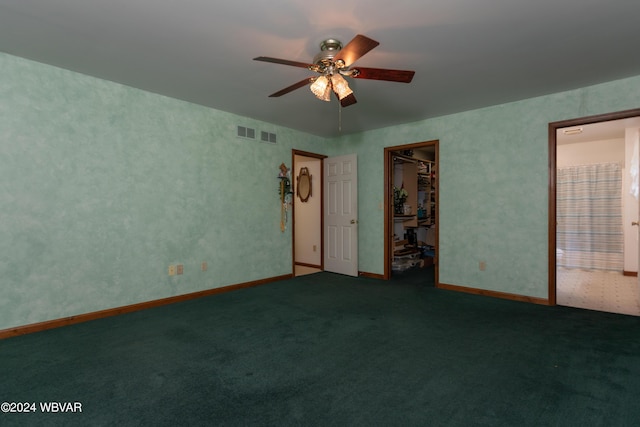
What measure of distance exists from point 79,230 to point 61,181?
0.49m

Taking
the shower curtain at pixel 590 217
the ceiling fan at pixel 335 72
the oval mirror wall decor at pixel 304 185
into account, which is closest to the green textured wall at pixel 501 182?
the oval mirror wall decor at pixel 304 185

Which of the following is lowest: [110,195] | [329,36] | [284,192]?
[110,195]

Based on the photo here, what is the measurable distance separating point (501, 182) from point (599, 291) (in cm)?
214

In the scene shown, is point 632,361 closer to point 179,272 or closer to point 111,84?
point 179,272

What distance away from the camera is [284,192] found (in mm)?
5129

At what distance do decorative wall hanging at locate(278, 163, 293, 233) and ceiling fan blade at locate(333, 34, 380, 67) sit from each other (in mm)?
2968

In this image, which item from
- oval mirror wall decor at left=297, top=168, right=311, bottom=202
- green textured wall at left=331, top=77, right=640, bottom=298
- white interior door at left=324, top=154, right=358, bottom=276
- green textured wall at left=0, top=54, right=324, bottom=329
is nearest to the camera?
green textured wall at left=0, top=54, right=324, bottom=329

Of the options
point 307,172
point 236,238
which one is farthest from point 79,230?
point 307,172

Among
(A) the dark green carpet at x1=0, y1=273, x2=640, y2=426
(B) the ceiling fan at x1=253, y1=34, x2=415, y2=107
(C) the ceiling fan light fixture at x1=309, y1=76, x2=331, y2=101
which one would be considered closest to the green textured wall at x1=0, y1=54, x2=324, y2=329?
(A) the dark green carpet at x1=0, y1=273, x2=640, y2=426

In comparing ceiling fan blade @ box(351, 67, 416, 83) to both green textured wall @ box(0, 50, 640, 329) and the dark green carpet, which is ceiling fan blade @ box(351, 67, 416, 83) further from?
green textured wall @ box(0, 50, 640, 329)

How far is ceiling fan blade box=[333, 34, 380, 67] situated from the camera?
6.33 feet

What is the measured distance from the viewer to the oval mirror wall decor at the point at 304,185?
644 centimetres

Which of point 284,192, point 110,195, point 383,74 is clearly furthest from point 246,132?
point 383,74

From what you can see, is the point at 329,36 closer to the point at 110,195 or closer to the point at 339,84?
the point at 339,84
